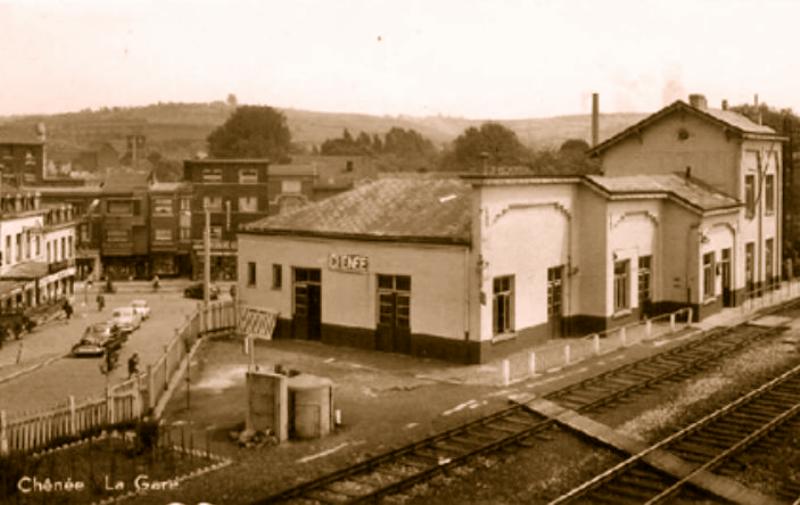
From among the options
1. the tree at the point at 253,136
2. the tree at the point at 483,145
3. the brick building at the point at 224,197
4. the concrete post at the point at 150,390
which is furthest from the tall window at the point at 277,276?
the tree at the point at 253,136

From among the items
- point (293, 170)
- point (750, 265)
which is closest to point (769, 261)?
point (750, 265)

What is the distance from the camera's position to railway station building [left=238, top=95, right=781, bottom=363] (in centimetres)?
3266

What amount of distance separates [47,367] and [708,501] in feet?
95.1

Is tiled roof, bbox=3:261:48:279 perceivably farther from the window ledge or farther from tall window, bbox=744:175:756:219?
tall window, bbox=744:175:756:219

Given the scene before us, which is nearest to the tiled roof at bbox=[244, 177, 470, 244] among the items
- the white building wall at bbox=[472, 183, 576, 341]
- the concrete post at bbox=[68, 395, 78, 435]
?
the white building wall at bbox=[472, 183, 576, 341]

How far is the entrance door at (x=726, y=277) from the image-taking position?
145ft

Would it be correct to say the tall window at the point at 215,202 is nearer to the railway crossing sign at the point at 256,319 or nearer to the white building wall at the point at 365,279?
the white building wall at the point at 365,279

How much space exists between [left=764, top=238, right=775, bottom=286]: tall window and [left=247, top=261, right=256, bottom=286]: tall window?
28.3 meters

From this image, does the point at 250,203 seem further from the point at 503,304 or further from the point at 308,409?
the point at 308,409

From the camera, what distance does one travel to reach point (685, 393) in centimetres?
2750

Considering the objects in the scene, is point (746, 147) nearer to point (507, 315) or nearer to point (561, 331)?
point (561, 331)

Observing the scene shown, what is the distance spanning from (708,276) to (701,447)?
2239cm

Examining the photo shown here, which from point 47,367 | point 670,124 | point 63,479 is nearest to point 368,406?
point 63,479

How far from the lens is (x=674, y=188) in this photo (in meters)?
43.1
